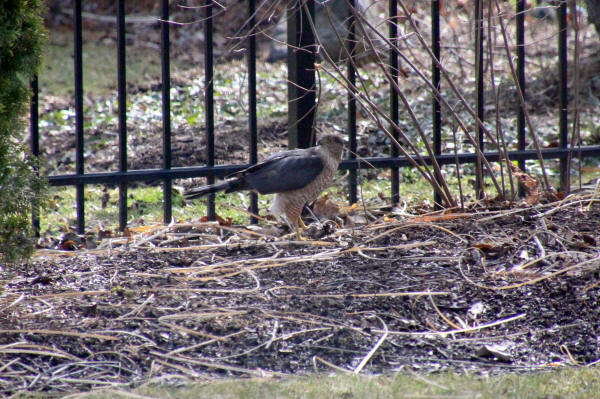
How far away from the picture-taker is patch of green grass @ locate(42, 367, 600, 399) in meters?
2.62

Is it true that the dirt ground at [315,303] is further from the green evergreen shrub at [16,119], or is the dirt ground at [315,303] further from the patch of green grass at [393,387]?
the green evergreen shrub at [16,119]

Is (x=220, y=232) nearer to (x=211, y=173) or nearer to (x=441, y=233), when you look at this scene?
(x=211, y=173)

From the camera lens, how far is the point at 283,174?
4.75 meters

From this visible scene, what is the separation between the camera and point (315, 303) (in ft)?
11.3

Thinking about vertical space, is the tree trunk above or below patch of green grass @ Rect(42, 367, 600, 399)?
above

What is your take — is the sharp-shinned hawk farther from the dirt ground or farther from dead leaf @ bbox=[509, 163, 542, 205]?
dead leaf @ bbox=[509, 163, 542, 205]

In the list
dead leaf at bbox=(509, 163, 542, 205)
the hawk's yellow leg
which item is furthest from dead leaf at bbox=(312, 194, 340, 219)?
dead leaf at bbox=(509, 163, 542, 205)

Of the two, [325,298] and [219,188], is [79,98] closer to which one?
[219,188]

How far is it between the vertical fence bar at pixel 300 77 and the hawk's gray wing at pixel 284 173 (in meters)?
0.35

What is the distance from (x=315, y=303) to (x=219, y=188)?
148 cm

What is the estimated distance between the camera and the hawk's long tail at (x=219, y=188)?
4711 millimetres

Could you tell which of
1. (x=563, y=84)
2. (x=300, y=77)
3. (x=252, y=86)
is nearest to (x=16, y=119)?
(x=252, y=86)

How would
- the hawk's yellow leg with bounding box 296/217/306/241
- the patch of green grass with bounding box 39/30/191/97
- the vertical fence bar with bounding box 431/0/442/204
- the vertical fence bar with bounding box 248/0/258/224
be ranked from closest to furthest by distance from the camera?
the hawk's yellow leg with bounding box 296/217/306/241 < the vertical fence bar with bounding box 248/0/258/224 < the vertical fence bar with bounding box 431/0/442/204 < the patch of green grass with bounding box 39/30/191/97

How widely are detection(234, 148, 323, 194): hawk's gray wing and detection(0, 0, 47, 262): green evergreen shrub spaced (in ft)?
5.41
